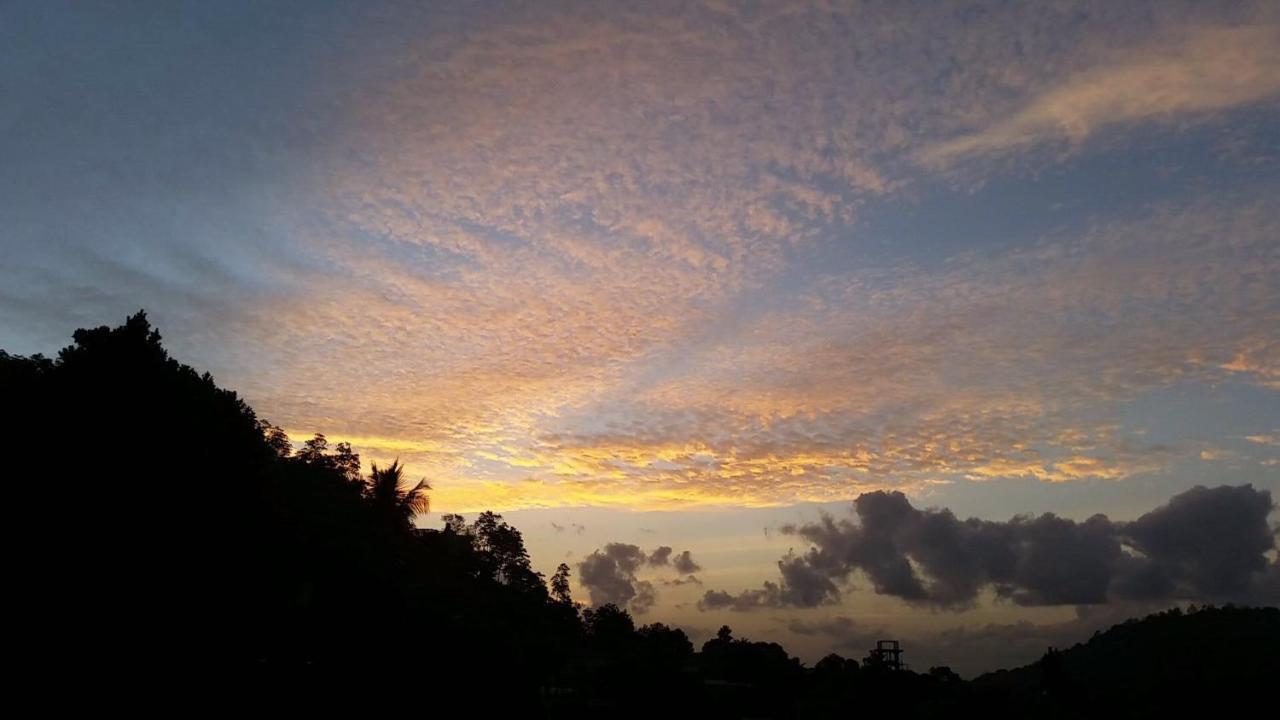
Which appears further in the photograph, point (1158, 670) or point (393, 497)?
point (1158, 670)

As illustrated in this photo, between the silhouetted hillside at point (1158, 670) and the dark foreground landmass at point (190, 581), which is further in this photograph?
the silhouetted hillside at point (1158, 670)

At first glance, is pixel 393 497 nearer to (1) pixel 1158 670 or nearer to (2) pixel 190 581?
(2) pixel 190 581

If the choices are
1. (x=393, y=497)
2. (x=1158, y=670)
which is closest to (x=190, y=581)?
(x=393, y=497)

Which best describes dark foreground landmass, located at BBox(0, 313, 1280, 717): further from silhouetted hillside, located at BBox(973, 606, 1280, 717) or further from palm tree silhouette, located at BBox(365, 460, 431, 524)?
silhouetted hillside, located at BBox(973, 606, 1280, 717)

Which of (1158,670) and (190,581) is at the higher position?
(190,581)

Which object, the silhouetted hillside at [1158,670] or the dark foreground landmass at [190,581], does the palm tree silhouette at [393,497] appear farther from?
the silhouetted hillside at [1158,670]

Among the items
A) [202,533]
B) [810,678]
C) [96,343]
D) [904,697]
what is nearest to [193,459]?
[202,533]

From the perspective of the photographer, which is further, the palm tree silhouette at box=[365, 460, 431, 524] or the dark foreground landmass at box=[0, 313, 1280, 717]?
the palm tree silhouette at box=[365, 460, 431, 524]

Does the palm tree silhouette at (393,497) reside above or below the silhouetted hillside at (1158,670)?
above

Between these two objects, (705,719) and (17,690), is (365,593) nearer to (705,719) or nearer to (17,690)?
(17,690)

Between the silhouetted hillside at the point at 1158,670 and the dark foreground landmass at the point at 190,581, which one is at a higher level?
the dark foreground landmass at the point at 190,581

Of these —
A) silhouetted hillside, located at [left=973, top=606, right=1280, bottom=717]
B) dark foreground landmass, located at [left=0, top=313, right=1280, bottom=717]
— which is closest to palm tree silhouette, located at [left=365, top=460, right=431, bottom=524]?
dark foreground landmass, located at [left=0, top=313, right=1280, bottom=717]

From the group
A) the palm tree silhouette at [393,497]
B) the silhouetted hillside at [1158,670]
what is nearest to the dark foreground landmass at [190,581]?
the palm tree silhouette at [393,497]

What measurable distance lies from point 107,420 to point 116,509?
2644 millimetres
